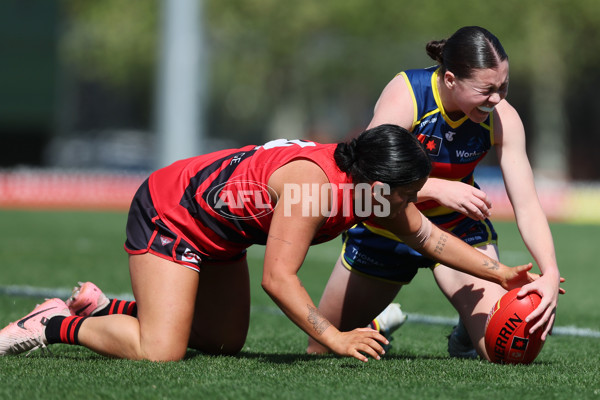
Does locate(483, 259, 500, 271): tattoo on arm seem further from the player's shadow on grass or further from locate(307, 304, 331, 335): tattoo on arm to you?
locate(307, 304, 331, 335): tattoo on arm

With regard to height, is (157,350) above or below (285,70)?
above

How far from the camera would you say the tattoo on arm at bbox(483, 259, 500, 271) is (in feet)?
16.9

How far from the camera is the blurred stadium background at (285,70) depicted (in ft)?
88.7

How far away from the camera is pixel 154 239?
5.06 metres

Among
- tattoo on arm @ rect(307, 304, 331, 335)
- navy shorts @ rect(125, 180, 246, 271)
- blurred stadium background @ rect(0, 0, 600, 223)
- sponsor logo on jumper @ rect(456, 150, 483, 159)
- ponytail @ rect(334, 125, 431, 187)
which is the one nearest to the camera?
ponytail @ rect(334, 125, 431, 187)

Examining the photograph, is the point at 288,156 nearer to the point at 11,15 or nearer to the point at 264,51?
the point at 11,15

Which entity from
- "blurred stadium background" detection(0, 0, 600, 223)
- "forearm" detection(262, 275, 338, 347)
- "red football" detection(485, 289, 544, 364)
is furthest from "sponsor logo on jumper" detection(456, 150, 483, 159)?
"blurred stadium background" detection(0, 0, 600, 223)

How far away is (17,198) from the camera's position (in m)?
24.9

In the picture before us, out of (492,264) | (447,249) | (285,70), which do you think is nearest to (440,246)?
(447,249)

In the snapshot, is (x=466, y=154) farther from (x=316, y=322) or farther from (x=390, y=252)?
(x=316, y=322)

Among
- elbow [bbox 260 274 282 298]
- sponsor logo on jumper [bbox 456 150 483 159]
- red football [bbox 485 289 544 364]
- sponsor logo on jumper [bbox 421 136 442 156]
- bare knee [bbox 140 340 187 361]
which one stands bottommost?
bare knee [bbox 140 340 187 361]

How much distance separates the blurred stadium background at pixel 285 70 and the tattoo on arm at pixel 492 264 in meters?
19.3

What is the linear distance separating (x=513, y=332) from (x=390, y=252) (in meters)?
0.96

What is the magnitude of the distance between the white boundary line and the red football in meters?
1.95
